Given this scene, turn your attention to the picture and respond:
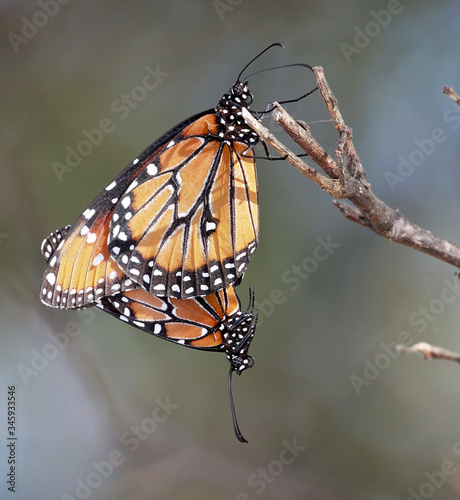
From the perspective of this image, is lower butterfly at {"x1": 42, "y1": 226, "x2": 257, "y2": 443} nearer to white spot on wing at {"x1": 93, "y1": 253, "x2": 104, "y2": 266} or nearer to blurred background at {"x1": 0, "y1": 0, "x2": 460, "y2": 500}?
white spot on wing at {"x1": 93, "y1": 253, "x2": 104, "y2": 266}

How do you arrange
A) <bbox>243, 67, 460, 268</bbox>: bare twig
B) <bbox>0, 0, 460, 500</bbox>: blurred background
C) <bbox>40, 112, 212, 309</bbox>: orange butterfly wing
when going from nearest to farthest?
1. <bbox>243, 67, 460, 268</bbox>: bare twig
2. <bbox>40, 112, 212, 309</bbox>: orange butterfly wing
3. <bbox>0, 0, 460, 500</bbox>: blurred background

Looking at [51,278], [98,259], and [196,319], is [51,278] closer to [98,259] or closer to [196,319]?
[98,259]

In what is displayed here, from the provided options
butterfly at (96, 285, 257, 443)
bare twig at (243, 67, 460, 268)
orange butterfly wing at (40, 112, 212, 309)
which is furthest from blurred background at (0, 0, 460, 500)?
bare twig at (243, 67, 460, 268)

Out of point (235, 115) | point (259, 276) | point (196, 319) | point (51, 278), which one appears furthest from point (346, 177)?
point (259, 276)

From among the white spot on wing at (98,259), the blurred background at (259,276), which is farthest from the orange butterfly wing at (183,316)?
the blurred background at (259,276)

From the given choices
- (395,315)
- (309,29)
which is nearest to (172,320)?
(395,315)
